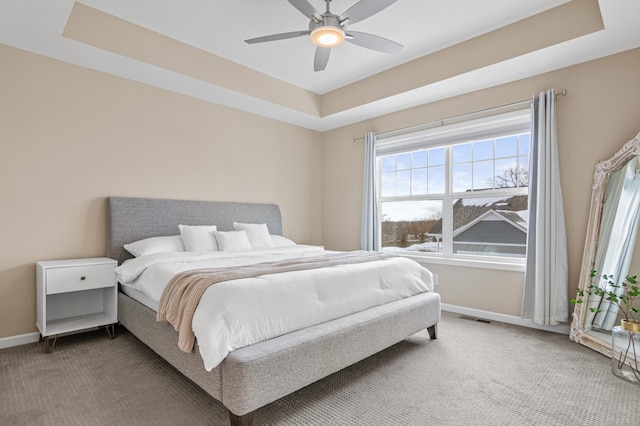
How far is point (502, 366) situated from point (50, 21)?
4.20 meters

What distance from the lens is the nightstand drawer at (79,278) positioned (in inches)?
108

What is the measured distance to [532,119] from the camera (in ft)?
10.9

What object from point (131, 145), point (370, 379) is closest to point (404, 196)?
point (370, 379)

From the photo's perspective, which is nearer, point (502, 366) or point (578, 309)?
point (502, 366)

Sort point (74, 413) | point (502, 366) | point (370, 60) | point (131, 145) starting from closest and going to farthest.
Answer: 1. point (74, 413)
2. point (502, 366)
3. point (131, 145)
4. point (370, 60)

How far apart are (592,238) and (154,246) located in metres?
3.90

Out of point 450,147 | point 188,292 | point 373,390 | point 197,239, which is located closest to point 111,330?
point 197,239

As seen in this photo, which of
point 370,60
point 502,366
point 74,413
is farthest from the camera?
point 370,60

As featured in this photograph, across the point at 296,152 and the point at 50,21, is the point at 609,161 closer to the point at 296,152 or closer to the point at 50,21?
the point at 296,152

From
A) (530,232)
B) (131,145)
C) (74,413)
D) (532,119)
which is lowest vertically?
(74,413)

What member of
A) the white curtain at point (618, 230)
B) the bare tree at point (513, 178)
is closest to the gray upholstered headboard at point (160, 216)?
the bare tree at point (513, 178)

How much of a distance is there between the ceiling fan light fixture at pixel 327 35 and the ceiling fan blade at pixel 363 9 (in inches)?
3.3

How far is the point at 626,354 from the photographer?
2.36 m

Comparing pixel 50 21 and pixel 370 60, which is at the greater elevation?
pixel 370 60
